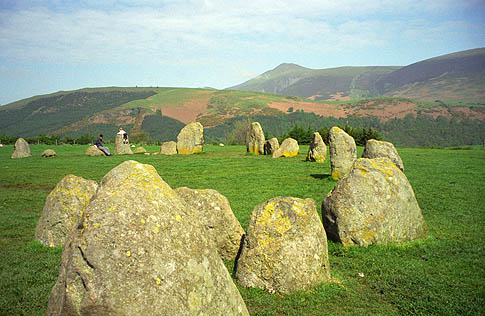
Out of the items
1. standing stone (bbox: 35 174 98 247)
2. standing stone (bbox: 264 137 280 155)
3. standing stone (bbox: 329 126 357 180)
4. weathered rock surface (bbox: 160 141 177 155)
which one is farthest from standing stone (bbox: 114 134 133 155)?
standing stone (bbox: 35 174 98 247)

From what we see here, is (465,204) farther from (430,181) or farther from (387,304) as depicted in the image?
(387,304)

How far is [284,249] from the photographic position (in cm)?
601

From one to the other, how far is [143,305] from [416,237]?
7.95 metres

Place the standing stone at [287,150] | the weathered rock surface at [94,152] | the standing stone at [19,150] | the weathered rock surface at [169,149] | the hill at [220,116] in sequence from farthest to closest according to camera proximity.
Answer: the hill at [220,116] < the weathered rock surface at [169,149] < the weathered rock surface at [94,152] < the standing stone at [19,150] < the standing stone at [287,150]

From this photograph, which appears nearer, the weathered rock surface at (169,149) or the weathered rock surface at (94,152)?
the weathered rock surface at (94,152)

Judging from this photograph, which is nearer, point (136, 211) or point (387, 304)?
point (136, 211)

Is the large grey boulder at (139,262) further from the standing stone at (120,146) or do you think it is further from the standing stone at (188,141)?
the standing stone at (120,146)

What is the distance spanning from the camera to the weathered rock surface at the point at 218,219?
738cm

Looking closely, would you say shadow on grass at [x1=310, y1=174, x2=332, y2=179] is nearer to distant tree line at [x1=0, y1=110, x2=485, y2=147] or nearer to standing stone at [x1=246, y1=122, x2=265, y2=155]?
standing stone at [x1=246, y1=122, x2=265, y2=155]

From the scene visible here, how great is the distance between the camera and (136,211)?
3.46 m

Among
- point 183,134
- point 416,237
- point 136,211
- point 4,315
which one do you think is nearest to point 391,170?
point 416,237

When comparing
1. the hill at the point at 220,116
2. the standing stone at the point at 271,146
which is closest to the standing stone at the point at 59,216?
the standing stone at the point at 271,146

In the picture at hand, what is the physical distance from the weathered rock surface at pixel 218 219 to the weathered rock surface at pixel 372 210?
8.74 feet

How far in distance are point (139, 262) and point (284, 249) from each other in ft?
11.2
